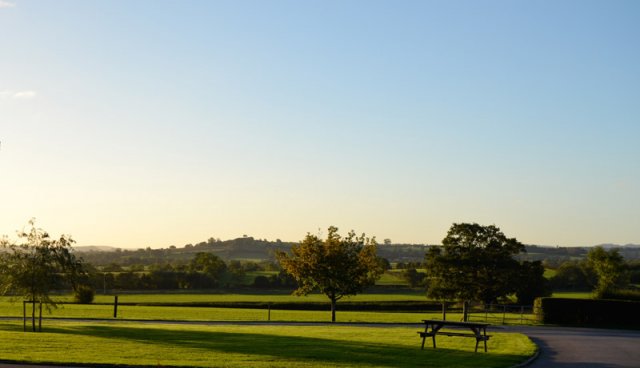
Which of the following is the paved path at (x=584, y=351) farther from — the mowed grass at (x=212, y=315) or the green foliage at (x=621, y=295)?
the green foliage at (x=621, y=295)

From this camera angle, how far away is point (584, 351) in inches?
1150

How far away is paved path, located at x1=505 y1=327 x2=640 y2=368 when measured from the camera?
82.0 feet

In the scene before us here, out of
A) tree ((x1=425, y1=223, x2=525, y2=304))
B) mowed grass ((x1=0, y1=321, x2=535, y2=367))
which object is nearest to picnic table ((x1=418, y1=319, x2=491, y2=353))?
mowed grass ((x1=0, y1=321, x2=535, y2=367))

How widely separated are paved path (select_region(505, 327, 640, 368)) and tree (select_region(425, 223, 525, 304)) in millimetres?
13679

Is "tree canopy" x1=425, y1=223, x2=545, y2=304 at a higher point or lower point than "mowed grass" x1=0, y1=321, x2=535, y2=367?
higher

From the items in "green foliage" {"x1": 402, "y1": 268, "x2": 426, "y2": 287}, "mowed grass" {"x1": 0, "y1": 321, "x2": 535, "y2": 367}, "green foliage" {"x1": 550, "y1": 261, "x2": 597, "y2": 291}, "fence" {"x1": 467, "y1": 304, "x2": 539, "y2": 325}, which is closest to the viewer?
"mowed grass" {"x1": 0, "y1": 321, "x2": 535, "y2": 367}

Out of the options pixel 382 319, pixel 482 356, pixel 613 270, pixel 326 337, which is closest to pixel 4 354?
pixel 326 337

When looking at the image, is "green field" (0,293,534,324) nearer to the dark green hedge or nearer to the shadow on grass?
the dark green hedge

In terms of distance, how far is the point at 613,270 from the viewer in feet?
254

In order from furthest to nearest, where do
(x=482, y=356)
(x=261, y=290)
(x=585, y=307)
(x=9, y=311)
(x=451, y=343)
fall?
(x=261, y=290) < (x=9, y=311) < (x=585, y=307) < (x=451, y=343) < (x=482, y=356)

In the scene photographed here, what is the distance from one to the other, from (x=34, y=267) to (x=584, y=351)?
2761cm

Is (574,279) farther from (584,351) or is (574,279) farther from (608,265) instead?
(584,351)

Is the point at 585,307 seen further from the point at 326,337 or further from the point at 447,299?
the point at 326,337

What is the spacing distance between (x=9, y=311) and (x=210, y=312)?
1632 cm
